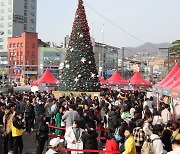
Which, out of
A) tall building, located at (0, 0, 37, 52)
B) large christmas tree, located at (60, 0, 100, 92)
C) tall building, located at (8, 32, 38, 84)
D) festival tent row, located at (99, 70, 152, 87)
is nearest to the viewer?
large christmas tree, located at (60, 0, 100, 92)

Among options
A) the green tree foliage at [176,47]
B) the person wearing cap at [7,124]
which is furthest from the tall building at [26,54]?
the person wearing cap at [7,124]

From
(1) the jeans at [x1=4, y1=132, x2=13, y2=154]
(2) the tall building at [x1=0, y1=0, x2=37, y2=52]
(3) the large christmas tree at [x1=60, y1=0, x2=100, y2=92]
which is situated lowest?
(1) the jeans at [x1=4, y1=132, x2=13, y2=154]

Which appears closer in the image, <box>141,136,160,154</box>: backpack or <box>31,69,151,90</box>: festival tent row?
<box>141,136,160,154</box>: backpack

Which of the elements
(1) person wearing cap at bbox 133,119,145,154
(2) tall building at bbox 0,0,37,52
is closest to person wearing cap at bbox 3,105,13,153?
(1) person wearing cap at bbox 133,119,145,154

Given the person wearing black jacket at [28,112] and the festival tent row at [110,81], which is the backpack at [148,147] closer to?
the person wearing black jacket at [28,112]

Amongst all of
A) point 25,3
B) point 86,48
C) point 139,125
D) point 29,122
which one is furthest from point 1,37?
point 139,125

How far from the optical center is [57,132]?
43.2ft

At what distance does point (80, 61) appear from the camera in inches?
1137

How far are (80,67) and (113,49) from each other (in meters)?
112

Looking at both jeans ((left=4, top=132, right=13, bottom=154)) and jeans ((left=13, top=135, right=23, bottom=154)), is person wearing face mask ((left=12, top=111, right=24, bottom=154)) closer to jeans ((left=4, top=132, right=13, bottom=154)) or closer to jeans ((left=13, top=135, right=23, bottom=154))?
jeans ((left=13, top=135, right=23, bottom=154))

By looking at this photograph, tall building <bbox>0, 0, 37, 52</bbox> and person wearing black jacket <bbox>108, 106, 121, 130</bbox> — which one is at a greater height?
tall building <bbox>0, 0, 37, 52</bbox>

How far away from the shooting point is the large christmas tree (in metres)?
28.9

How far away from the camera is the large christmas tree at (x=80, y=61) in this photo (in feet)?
94.7

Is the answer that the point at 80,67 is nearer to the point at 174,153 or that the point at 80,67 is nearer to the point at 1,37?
the point at 174,153
